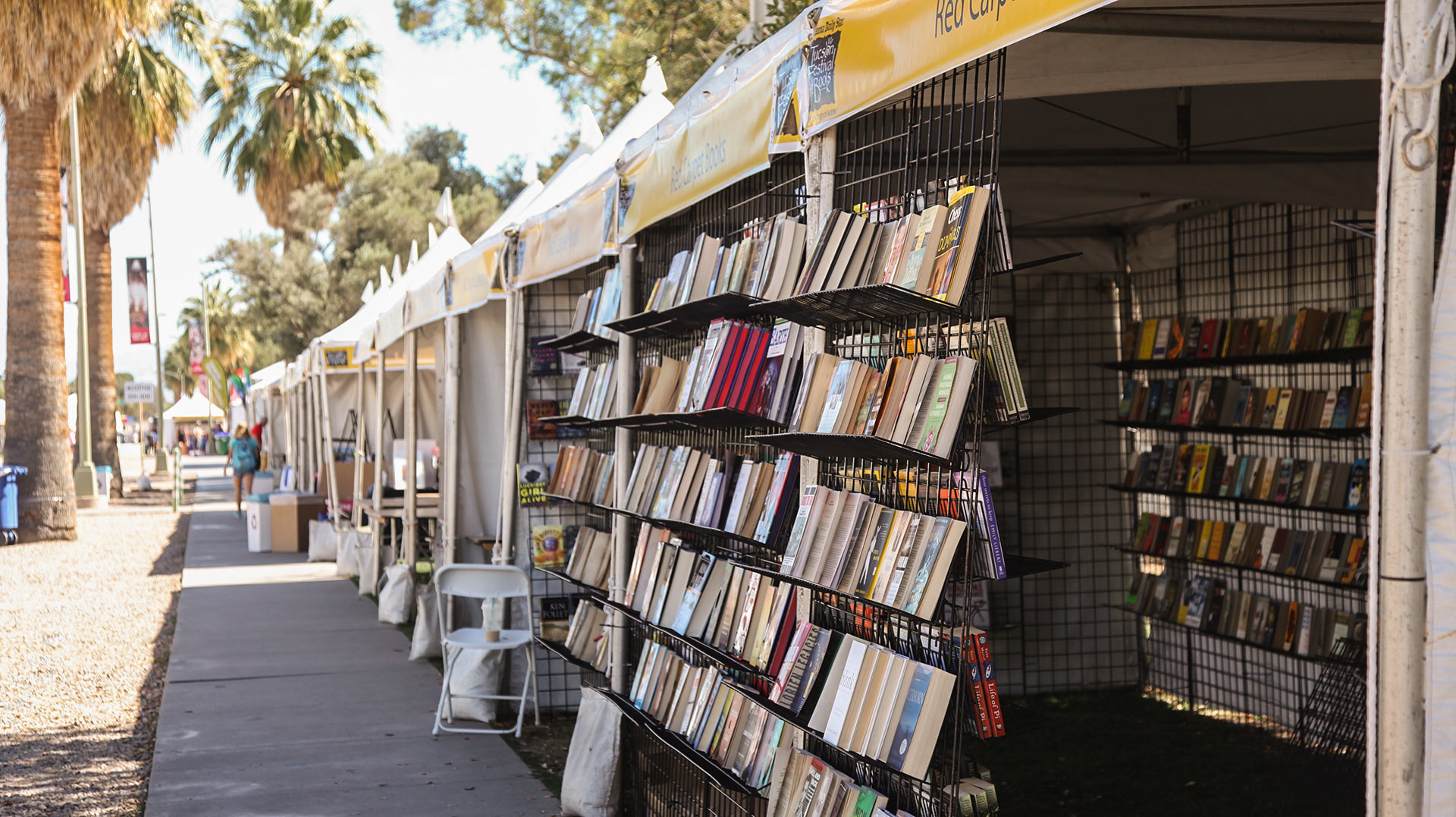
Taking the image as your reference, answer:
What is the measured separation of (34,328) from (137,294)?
14.0 metres

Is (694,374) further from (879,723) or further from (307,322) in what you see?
Answer: (307,322)

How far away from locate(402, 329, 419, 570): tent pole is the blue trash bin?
9687mm

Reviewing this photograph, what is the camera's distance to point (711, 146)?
4195mm

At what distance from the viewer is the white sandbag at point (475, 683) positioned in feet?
23.7

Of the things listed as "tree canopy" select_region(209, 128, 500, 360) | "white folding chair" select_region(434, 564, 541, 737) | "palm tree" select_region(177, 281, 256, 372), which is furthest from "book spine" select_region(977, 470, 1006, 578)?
"palm tree" select_region(177, 281, 256, 372)

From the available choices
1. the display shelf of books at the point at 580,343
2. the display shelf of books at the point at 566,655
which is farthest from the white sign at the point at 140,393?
the display shelf of books at the point at 580,343

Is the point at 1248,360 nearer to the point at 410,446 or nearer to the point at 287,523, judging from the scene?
the point at 410,446

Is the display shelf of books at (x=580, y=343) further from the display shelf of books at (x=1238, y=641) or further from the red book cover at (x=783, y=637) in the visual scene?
the display shelf of books at (x=1238, y=641)

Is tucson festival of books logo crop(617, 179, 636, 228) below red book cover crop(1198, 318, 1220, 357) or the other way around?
the other way around

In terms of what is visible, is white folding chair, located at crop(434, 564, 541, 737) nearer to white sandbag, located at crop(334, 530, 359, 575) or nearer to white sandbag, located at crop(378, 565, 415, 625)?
white sandbag, located at crop(378, 565, 415, 625)

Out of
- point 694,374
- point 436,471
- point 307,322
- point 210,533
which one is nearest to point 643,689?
point 694,374

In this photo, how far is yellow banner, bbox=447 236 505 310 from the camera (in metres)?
7.38

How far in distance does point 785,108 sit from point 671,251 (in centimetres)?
203

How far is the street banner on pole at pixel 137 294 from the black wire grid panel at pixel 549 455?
26.4m
